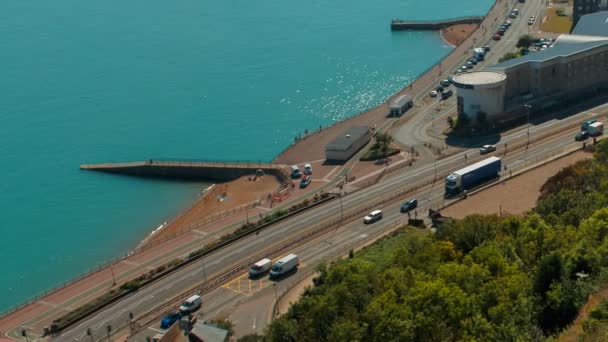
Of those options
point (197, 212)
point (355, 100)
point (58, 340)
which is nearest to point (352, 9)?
point (355, 100)

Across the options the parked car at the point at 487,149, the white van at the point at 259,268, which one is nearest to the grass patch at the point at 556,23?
the parked car at the point at 487,149

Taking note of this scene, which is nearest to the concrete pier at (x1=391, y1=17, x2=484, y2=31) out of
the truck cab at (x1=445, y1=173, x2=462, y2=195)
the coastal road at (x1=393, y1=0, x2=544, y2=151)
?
the coastal road at (x1=393, y1=0, x2=544, y2=151)

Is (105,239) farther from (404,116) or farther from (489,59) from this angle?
(489,59)

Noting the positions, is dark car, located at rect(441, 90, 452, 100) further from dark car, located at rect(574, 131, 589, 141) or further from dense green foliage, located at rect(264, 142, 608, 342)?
dense green foliage, located at rect(264, 142, 608, 342)

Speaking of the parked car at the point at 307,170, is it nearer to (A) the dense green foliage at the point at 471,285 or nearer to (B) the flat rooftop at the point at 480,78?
(B) the flat rooftop at the point at 480,78

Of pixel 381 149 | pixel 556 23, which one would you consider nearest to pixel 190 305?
pixel 381 149

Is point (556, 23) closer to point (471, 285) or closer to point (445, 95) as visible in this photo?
point (445, 95)
